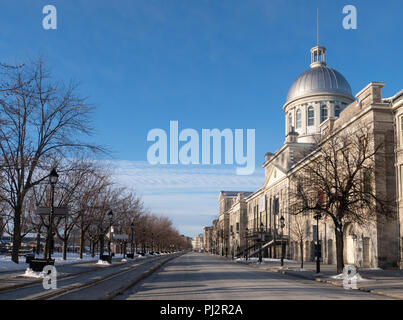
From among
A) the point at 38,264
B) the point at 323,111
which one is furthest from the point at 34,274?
the point at 323,111

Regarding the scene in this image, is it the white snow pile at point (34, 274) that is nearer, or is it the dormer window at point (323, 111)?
the white snow pile at point (34, 274)

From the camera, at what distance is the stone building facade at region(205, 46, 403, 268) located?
35.8 m

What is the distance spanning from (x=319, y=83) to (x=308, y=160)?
32799 millimetres

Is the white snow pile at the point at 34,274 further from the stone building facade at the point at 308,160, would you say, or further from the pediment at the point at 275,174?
the pediment at the point at 275,174

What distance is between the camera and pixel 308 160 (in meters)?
55.4

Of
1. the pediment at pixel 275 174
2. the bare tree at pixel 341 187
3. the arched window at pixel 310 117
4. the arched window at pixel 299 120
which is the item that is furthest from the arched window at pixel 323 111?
the bare tree at pixel 341 187

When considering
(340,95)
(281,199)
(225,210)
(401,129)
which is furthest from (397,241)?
(225,210)

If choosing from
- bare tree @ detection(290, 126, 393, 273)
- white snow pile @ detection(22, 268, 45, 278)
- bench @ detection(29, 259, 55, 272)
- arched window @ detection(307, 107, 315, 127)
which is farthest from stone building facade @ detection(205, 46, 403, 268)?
white snow pile @ detection(22, 268, 45, 278)

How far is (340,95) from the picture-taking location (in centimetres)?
8275

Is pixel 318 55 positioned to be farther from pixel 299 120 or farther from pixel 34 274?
pixel 34 274

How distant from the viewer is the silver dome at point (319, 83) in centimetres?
8294
